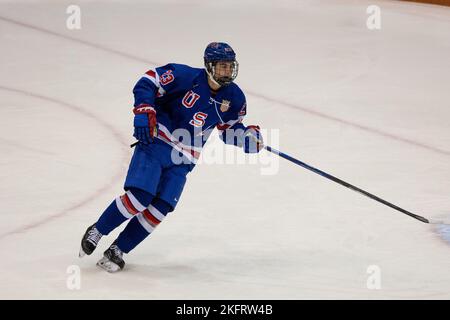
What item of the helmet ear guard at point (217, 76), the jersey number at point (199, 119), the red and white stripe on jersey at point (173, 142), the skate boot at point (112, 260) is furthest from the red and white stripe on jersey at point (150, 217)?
the helmet ear guard at point (217, 76)

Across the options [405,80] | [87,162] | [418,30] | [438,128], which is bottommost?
[87,162]

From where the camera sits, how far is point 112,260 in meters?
5.57

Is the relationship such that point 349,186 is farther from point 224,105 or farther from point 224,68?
point 224,68

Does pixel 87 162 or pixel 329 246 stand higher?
pixel 87 162

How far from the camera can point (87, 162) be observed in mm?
A: 7445

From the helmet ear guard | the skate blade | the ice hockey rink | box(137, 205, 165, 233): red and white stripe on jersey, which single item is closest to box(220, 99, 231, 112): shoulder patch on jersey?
the helmet ear guard

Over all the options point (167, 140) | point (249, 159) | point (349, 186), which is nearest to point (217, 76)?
point (167, 140)

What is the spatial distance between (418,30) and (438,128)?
3.12 m

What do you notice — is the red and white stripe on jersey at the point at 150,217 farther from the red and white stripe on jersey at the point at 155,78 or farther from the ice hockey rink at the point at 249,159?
the red and white stripe on jersey at the point at 155,78

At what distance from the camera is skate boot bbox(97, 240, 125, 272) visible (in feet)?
18.3

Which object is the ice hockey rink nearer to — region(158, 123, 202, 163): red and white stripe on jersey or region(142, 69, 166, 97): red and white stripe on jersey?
region(158, 123, 202, 163): red and white stripe on jersey

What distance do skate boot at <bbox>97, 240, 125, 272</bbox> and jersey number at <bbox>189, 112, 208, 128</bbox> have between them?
74 cm

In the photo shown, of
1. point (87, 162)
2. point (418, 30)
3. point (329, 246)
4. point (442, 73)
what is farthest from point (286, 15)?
point (329, 246)
